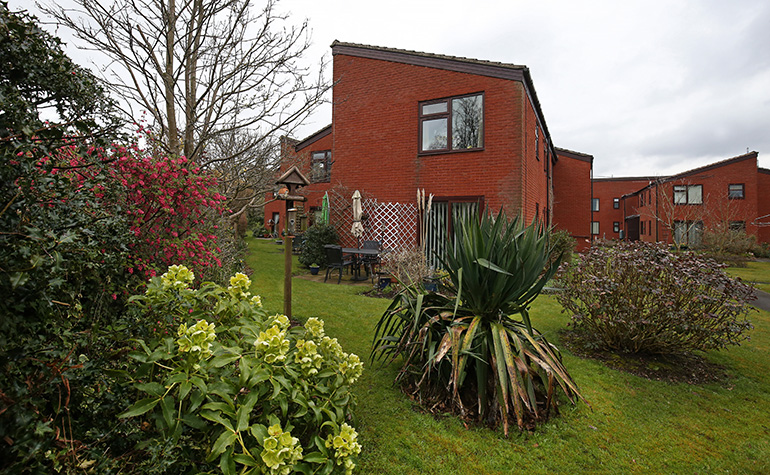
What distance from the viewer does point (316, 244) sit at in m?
11.3

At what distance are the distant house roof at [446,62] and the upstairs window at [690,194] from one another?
69.2ft

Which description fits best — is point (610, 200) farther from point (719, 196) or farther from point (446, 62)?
point (446, 62)

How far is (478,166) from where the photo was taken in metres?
9.68

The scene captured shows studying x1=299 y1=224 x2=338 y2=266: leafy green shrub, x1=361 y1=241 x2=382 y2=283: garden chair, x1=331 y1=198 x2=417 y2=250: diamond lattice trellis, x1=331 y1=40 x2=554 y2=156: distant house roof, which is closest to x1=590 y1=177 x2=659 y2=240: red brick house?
x1=331 y1=40 x2=554 y2=156: distant house roof

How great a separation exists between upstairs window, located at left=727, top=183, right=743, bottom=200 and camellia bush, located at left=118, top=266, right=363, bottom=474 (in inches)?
1311

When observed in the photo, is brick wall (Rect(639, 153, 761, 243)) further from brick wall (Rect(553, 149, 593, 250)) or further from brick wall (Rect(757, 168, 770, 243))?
brick wall (Rect(553, 149, 593, 250))

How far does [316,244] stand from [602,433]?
9565 mm

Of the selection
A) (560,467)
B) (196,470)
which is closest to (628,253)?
(560,467)

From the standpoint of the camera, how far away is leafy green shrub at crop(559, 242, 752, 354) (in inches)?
150

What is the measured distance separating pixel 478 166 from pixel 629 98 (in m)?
9.19

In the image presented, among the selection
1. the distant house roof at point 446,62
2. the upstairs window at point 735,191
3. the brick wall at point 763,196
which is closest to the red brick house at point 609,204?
the brick wall at point 763,196

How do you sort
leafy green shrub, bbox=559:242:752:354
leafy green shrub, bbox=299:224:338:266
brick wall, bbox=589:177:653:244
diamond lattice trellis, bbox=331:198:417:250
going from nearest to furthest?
leafy green shrub, bbox=559:242:752:354
diamond lattice trellis, bbox=331:198:417:250
leafy green shrub, bbox=299:224:338:266
brick wall, bbox=589:177:653:244

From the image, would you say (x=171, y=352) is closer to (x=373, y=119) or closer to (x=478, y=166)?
(x=478, y=166)

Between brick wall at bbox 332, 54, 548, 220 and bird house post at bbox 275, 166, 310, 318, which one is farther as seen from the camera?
brick wall at bbox 332, 54, 548, 220
